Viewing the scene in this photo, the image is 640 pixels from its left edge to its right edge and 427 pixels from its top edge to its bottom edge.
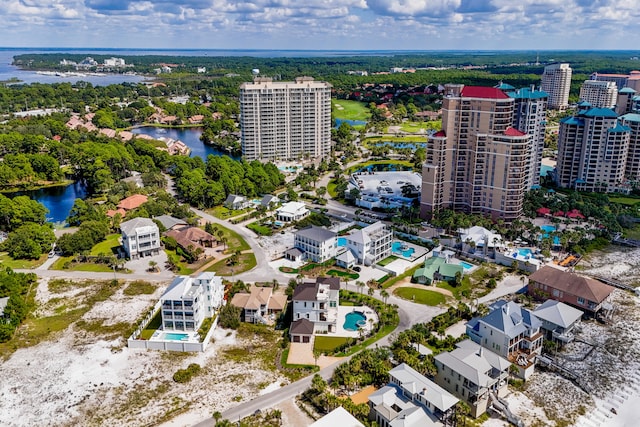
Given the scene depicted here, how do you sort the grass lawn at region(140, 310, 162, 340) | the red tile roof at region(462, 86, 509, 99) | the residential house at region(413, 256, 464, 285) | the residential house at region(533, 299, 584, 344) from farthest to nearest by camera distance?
the red tile roof at region(462, 86, 509, 99)
the residential house at region(413, 256, 464, 285)
the grass lawn at region(140, 310, 162, 340)
the residential house at region(533, 299, 584, 344)

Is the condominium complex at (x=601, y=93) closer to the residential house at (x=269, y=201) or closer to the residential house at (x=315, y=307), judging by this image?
the residential house at (x=269, y=201)

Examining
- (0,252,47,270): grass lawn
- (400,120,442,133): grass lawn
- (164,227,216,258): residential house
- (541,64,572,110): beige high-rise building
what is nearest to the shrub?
(164,227,216,258): residential house

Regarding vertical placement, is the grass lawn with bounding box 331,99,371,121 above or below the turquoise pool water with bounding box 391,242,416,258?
above

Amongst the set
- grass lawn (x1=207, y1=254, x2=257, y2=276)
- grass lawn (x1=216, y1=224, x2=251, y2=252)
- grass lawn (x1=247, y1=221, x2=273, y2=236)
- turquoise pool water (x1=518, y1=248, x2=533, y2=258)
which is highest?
turquoise pool water (x1=518, y1=248, x2=533, y2=258)

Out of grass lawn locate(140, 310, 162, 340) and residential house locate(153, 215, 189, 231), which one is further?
residential house locate(153, 215, 189, 231)

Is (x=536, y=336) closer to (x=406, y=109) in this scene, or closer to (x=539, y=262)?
(x=539, y=262)

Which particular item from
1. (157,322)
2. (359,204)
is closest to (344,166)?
(359,204)

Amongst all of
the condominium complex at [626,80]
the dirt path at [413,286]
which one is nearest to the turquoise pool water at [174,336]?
the dirt path at [413,286]

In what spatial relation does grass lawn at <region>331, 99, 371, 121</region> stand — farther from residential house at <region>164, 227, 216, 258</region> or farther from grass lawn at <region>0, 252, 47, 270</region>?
grass lawn at <region>0, 252, 47, 270</region>
